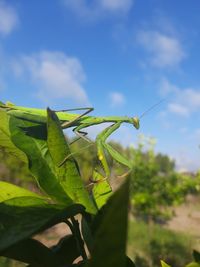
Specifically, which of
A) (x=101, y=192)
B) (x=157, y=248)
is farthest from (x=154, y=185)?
(x=101, y=192)

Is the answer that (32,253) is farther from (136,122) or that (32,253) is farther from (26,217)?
(136,122)

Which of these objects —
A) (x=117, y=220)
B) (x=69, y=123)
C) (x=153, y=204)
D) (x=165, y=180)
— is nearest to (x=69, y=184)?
(x=117, y=220)

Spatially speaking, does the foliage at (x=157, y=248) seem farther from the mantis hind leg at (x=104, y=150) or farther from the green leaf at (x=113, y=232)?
the green leaf at (x=113, y=232)

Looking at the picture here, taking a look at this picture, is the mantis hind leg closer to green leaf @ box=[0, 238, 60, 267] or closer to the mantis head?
the mantis head

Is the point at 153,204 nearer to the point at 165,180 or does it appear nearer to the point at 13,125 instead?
the point at 165,180

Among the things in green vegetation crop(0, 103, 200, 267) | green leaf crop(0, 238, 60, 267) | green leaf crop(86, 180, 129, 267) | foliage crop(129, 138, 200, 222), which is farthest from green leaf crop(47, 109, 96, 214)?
foliage crop(129, 138, 200, 222)
